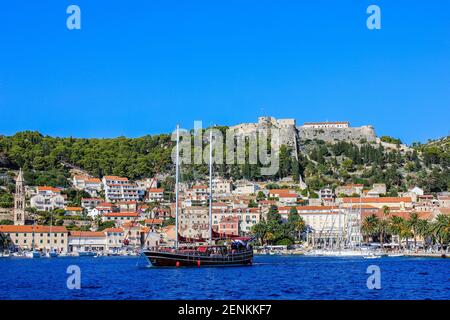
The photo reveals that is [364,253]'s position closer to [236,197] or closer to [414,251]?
[414,251]

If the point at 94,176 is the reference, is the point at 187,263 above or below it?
below

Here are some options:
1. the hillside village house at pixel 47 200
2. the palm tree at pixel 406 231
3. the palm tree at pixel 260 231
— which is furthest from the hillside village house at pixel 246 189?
the palm tree at pixel 406 231

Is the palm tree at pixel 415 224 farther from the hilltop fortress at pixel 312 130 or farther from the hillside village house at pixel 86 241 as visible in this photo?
the hilltop fortress at pixel 312 130

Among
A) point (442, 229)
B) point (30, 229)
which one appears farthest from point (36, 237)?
point (442, 229)

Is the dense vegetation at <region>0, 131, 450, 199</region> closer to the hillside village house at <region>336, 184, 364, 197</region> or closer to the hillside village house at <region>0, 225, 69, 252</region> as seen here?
the hillside village house at <region>336, 184, 364, 197</region>
